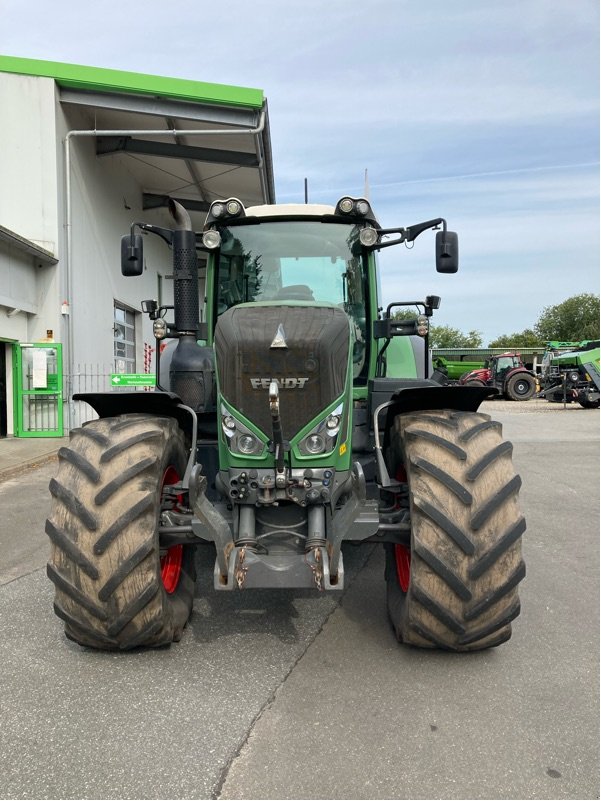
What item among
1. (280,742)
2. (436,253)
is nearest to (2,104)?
(436,253)

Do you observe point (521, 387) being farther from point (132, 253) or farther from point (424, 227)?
point (132, 253)

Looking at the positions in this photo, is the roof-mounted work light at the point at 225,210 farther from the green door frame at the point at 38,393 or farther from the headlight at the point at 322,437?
the green door frame at the point at 38,393

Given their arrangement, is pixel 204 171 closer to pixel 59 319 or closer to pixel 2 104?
pixel 2 104

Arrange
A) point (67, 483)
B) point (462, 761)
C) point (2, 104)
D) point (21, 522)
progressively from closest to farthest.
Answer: point (462, 761), point (67, 483), point (21, 522), point (2, 104)

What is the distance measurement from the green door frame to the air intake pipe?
326 inches

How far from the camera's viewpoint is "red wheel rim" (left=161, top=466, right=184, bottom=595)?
338cm

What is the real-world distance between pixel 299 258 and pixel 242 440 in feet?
5.18

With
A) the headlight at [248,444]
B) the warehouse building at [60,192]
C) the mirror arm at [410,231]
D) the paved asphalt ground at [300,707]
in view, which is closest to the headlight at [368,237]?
the mirror arm at [410,231]

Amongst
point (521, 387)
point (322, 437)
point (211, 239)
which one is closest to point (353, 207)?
point (211, 239)

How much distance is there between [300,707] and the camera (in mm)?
2578

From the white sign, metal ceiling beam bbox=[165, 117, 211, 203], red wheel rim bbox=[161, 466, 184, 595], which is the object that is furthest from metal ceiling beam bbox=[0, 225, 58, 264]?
red wheel rim bbox=[161, 466, 184, 595]

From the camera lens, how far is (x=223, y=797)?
2039mm

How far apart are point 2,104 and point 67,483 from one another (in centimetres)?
1153

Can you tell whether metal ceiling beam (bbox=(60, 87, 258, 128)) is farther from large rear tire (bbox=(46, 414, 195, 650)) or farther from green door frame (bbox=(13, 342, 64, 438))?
large rear tire (bbox=(46, 414, 195, 650))
